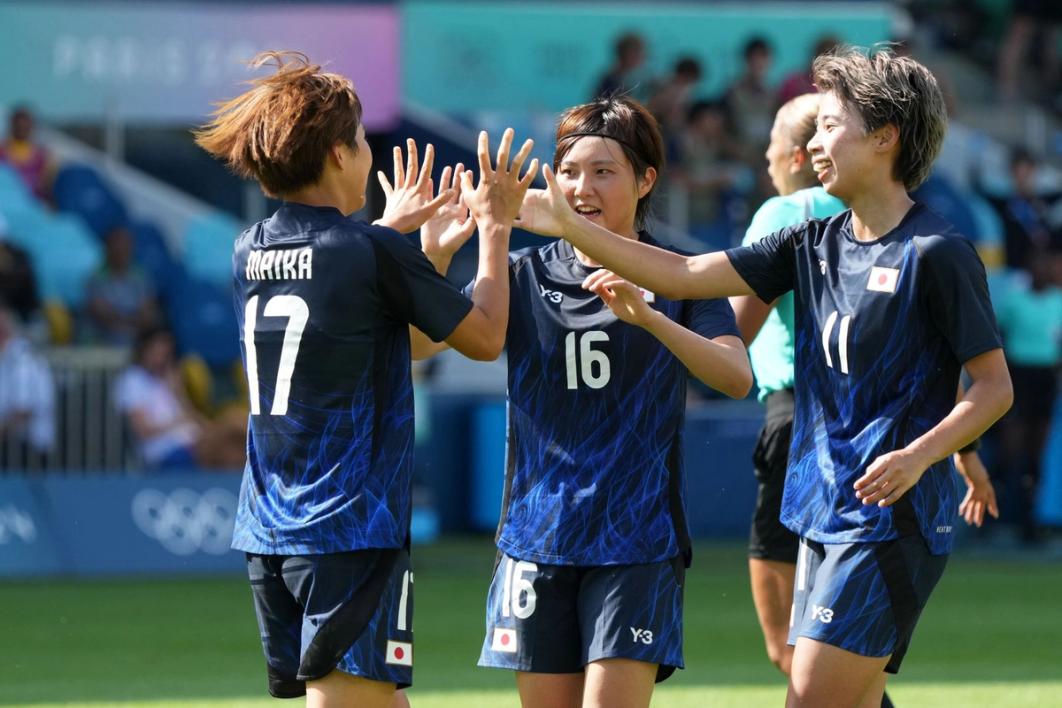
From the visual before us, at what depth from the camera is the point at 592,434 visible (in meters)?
4.84

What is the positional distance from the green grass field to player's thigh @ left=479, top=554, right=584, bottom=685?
9.43 feet

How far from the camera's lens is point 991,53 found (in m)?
22.4

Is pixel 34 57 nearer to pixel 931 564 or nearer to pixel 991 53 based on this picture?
pixel 931 564

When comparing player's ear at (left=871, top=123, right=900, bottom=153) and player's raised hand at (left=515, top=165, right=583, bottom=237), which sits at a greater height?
player's ear at (left=871, top=123, right=900, bottom=153)

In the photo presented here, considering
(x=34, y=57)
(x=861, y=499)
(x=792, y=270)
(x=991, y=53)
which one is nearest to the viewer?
(x=861, y=499)

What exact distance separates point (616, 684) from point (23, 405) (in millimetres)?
9340

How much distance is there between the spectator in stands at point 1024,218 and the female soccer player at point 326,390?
13.6 m

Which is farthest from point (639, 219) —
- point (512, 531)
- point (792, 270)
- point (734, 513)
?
point (734, 513)

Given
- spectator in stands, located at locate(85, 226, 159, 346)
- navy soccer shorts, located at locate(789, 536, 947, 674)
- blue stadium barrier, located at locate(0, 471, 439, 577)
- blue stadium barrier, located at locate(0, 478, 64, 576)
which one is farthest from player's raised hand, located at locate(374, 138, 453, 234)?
spectator in stands, located at locate(85, 226, 159, 346)

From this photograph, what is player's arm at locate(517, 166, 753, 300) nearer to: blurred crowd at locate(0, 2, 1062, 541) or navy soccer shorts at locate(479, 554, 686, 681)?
navy soccer shorts at locate(479, 554, 686, 681)

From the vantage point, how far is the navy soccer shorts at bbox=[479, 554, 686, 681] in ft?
15.5

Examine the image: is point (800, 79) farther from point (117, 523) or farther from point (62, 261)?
point (117, 523)

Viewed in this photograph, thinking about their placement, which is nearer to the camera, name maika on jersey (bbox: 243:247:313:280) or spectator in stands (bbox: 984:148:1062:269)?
name maika on jersey (bbox: 243:247:313:280)

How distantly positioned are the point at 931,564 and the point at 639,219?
4.48 ft
